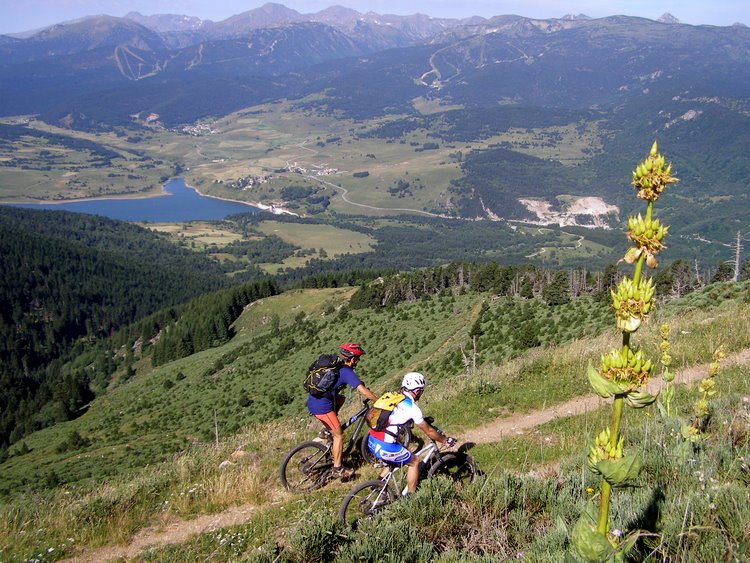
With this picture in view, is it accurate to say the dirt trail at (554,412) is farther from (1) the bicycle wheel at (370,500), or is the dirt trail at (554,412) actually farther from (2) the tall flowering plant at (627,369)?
(2) the tall flowering plant at (627,369)

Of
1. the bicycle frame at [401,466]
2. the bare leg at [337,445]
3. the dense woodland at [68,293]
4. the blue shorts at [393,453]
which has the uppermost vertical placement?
the blue shorts at [393,453]

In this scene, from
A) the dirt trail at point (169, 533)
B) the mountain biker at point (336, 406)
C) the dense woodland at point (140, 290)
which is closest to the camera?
the dirt trail at point (169, 533)

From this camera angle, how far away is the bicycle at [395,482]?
6.86 metres

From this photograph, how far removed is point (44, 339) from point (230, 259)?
66.9 metres

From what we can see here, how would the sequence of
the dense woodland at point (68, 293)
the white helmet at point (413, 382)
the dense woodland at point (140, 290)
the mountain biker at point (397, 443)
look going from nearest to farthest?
1. the mountain biker at point (397, 443)
2. the white helmet at point (413, 382)
3. the dense woodland at point (140, 290)
4. the dense woodland at point (68, 293)

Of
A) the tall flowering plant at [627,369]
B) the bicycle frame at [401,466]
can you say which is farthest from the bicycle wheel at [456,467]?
the tall flowering plant at [627,369]

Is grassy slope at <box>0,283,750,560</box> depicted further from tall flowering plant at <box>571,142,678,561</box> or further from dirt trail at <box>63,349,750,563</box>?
tall flowering plant at <box>571,142,678,561</box>

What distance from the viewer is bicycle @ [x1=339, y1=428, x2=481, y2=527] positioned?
22.5 ft

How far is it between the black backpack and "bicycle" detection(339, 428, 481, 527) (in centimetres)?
166

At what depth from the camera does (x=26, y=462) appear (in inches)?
1629

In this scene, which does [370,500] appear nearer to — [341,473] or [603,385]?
[341,473]

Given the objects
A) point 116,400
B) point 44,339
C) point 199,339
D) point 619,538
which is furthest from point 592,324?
point 44,339

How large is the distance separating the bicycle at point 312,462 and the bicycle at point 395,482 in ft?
3.75

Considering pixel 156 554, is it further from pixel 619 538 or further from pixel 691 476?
pixel 691 476
